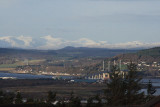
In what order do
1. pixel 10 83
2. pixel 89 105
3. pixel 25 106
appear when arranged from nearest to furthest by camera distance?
pixel 25 106 < pixel 89 105 < pixel 10 83

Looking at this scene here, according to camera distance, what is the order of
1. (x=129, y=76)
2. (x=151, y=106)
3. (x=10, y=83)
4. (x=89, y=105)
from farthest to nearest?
1. (x=10, y=83)
2. (x=129, y=76)
3. (x=89, y=105)
4. (x=151, y=106)

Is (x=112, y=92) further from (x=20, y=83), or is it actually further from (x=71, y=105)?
(x=20, y=83)

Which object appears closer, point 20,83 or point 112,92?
point 112,92

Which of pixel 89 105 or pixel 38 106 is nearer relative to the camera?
pixel 38 106

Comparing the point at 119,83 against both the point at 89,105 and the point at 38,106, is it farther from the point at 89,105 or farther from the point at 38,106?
the point at 38,106

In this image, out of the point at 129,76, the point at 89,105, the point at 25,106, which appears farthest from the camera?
the point at 129,76

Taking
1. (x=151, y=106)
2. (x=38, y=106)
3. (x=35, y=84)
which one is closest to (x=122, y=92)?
(x=38, y=106)

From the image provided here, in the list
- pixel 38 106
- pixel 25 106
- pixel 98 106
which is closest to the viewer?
pixel 25 106

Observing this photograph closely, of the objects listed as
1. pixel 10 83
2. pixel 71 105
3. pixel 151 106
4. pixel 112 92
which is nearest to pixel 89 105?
pixel 71 105
